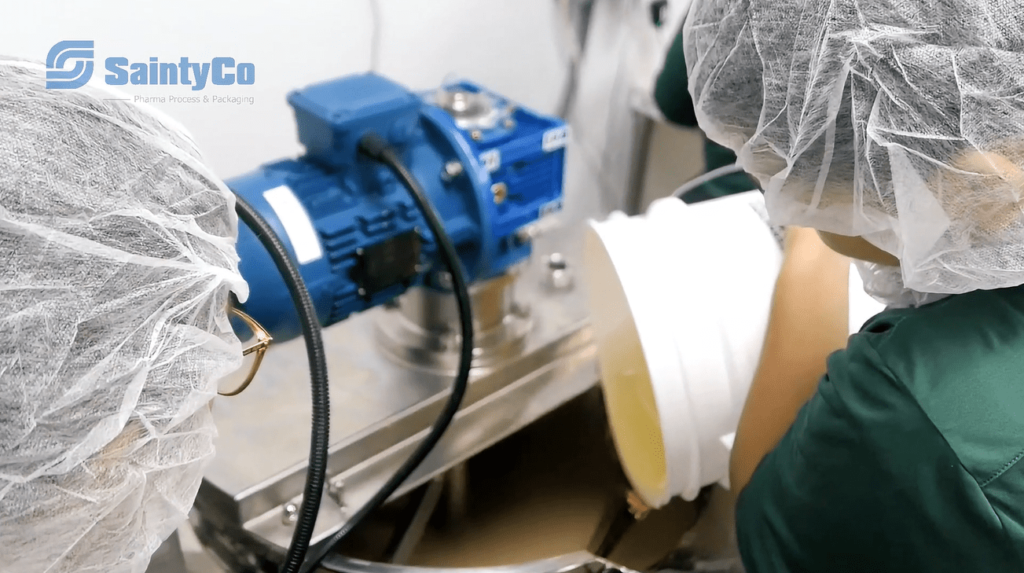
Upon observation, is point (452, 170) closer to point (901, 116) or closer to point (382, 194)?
point (382, 194)

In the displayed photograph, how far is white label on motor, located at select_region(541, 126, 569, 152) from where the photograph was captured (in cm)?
91

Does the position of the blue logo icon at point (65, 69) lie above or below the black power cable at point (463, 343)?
above

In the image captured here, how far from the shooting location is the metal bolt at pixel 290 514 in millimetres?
779

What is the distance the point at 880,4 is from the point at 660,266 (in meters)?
0.36

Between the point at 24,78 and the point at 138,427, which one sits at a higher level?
the point at 24,78

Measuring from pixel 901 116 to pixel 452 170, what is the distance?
473 mm

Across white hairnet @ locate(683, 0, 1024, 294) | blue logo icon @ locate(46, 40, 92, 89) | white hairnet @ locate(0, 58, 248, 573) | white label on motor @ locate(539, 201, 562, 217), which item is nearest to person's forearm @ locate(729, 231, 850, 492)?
white hairnet @ locate(683, 0, 1024, 294)

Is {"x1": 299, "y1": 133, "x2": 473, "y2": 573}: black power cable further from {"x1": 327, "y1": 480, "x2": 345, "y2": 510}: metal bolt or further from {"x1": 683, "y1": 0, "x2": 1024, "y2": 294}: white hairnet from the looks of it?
{"x1": 683, "y1": 0, "x2": 1024, "y2": 294}: white hairnet

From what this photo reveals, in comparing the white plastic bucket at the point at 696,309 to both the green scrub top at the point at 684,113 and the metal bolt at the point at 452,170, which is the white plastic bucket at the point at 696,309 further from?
the green scrub top at the point at 684,113

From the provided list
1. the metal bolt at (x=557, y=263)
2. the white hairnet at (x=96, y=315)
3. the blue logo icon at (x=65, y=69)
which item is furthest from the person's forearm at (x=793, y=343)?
the blue logo icon at (x=65, y=69)

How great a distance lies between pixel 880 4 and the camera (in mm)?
490

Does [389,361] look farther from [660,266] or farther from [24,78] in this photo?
[24,78]

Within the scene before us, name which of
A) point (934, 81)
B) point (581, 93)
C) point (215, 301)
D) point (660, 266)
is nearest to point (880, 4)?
point (934, 81)

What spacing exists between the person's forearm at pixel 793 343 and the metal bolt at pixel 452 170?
1.19ft
